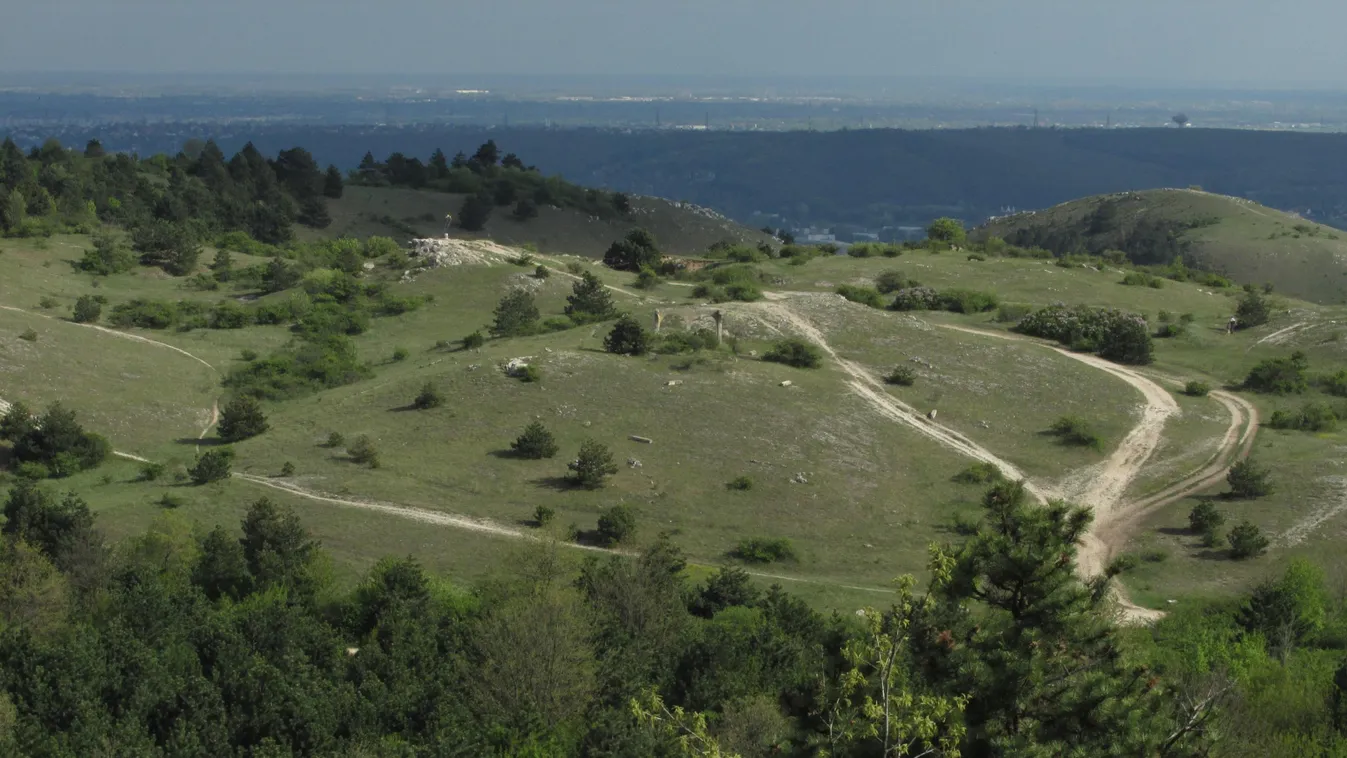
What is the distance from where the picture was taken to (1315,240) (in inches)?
4090

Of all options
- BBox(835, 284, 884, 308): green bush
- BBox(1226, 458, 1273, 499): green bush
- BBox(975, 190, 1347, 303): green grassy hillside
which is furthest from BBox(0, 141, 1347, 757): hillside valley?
BBox(975, 190, 1347, 303): green grassy hillside

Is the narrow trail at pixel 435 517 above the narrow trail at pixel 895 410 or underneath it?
underneath

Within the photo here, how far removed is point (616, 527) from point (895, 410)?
14.6m

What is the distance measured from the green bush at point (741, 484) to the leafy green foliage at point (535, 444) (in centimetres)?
584

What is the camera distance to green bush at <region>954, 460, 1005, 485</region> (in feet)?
124

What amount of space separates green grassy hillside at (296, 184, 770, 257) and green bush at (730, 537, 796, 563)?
233 ft

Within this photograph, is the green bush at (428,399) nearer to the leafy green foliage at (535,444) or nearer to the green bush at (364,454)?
the green bush at (364,454)

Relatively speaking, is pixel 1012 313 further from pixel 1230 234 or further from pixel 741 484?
pixel 1230 234

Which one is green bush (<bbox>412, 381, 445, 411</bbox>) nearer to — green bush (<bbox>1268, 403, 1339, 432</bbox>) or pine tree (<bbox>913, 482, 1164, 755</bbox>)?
pine tree (<bbox>913, 482, 1164, 755</bbox>)

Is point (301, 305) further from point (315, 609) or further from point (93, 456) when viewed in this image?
point (315, 609)

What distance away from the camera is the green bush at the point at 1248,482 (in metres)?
36.5

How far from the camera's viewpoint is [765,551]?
32844 mm

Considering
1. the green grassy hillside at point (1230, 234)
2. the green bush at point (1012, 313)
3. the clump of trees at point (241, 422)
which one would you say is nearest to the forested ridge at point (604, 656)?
the clump of trees at point (241, 422)

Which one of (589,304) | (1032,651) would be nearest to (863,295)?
(589,304)
